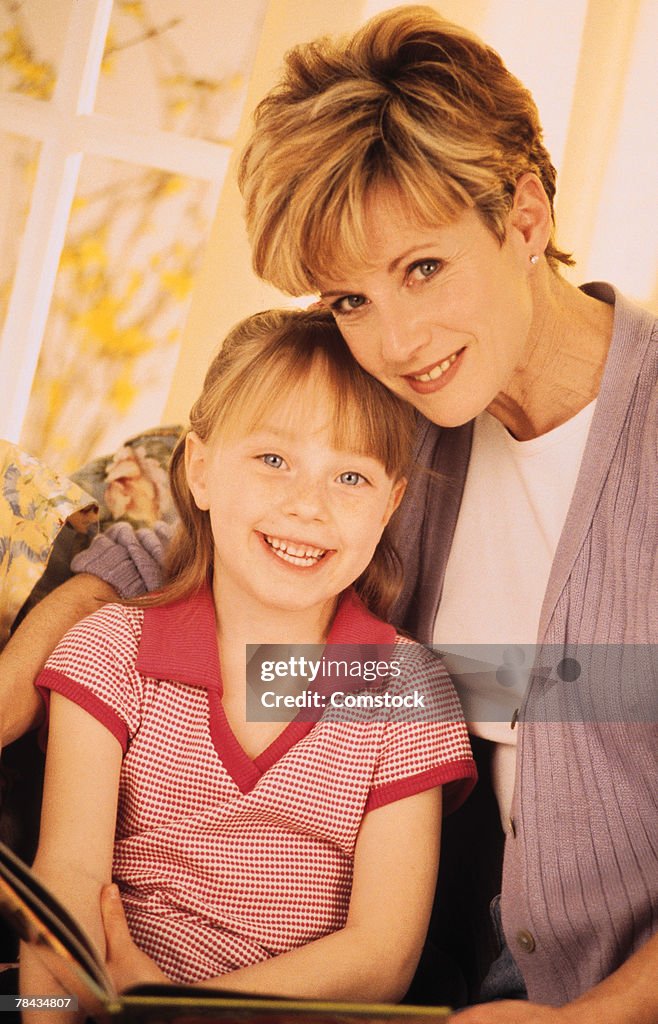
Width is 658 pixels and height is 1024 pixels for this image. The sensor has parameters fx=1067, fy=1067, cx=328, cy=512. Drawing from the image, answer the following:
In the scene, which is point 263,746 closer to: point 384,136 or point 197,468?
point 197,468

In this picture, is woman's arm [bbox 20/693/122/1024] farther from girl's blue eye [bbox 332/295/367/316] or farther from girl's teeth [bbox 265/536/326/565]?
girl's blue eye [bbox 332/295/367/316]

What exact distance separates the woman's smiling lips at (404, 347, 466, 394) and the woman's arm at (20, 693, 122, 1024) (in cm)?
48

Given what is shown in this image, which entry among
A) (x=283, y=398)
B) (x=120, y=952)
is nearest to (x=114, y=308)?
(x=283, y=398)

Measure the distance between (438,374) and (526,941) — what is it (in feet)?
1.91

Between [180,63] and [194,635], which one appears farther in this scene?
[180,63]

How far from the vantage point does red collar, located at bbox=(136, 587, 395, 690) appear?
3.67 feet

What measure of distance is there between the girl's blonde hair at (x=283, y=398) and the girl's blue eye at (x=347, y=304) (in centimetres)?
4

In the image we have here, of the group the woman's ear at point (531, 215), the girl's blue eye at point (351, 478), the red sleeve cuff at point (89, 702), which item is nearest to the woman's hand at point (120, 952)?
the red sleeve cuff at point (89, 702)

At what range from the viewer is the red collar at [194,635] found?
1.12 m

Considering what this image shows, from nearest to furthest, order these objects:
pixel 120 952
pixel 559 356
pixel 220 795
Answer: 1. pixel 120 952
2. pixel 220 795
3. pixel 559 356

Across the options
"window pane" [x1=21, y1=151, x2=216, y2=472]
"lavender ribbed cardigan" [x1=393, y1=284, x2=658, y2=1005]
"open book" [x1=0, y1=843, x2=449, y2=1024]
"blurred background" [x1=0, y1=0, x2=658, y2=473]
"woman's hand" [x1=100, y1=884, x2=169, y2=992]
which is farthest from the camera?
"window pane" [x1=21, y1=151, x2=216, y2=472]

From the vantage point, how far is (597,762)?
107 centimetres

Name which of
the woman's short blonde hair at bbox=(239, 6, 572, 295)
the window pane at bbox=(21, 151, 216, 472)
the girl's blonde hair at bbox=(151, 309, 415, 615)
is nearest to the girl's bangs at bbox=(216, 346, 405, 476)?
the girl's blonde hair at bbox=(151, 309, 415, 615)

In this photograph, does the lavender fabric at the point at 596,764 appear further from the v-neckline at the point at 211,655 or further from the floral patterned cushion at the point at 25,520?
the floral patterned cushion at the point at 25,520
